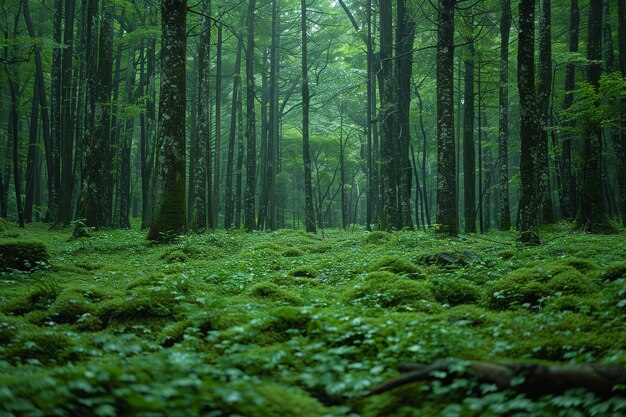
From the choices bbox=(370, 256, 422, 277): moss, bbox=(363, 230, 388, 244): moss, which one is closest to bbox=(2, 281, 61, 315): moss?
bbox=(370, 256, 422, 277): moss

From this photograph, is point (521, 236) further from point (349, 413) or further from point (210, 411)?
point (210, 411)

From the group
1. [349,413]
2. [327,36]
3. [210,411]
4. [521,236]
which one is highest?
[327,36]

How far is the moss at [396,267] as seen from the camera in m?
7.08

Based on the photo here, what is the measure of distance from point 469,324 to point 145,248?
8749 millimetres

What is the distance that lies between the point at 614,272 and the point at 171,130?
33.2 ft

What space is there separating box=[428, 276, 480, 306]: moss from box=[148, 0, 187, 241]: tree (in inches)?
305

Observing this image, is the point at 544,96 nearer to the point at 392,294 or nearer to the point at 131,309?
the point at 392,294

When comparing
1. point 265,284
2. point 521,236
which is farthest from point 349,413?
point 521,236

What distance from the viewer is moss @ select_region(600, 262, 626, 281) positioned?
518 centimetres

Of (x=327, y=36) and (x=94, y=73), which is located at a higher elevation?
(x=327, y=36)

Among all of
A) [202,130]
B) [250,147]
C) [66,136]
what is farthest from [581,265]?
[66,136]

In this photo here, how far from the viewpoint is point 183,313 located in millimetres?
4848

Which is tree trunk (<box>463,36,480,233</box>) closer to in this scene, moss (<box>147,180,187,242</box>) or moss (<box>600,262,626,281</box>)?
moss (<box>147,180,187,242</box>)

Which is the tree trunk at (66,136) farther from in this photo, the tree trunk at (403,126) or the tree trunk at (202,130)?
the tree trunk at (403,126)
